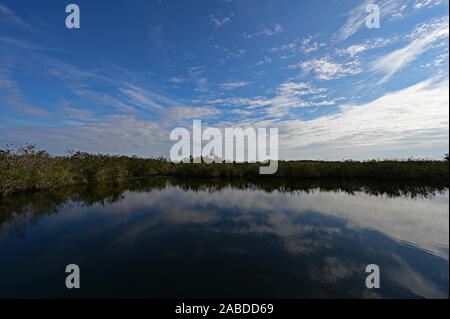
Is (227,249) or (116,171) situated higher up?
(116,171)

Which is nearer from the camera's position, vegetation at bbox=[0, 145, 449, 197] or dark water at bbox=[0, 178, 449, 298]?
dark water at bbox=[0, 178, 449, 298]

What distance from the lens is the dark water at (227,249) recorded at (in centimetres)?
353

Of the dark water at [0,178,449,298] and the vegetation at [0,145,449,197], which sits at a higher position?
the vegetation at [0,145,449,197]

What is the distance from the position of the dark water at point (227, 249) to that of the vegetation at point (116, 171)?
12.4 feet

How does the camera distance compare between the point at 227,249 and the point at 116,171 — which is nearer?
the point at 227,249

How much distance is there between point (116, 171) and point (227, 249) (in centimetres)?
1940

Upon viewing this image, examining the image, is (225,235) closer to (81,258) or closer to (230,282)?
(230,282)

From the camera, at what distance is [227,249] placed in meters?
5.14

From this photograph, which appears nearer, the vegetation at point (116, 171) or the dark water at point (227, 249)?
the dark water at point (227, 249)

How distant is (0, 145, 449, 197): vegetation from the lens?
1216cm

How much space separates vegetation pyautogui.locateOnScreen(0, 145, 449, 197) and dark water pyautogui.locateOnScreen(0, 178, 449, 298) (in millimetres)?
3771
